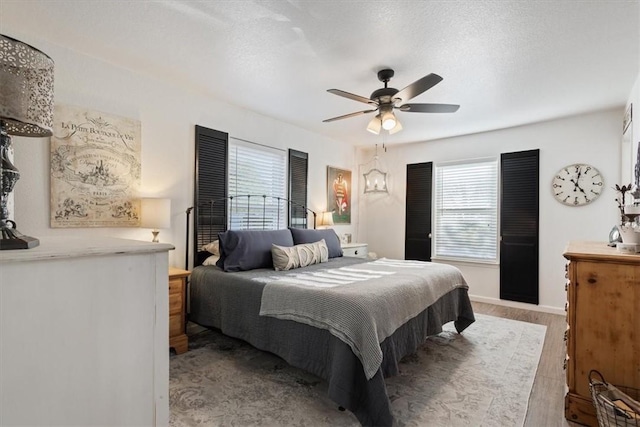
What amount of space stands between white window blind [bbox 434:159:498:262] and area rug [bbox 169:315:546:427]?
1923 mm

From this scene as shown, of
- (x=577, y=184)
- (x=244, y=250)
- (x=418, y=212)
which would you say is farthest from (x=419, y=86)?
(x=418, y=212)

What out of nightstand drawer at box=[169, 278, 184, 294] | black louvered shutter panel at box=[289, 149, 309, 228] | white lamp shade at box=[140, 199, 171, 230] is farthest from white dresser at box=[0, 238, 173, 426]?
black louvered shutter panel at box=[289, 149, 309, 228]

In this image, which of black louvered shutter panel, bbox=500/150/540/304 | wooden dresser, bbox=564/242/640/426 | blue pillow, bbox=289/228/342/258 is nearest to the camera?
wooden dresser, bbox=564/242/640/426

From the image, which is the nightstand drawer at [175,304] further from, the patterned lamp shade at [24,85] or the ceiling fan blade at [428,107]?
the ceiling fan blade at [428,107]

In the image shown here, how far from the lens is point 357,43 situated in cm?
244

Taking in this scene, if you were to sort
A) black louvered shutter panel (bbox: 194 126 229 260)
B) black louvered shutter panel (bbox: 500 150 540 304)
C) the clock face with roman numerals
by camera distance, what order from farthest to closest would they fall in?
1. black louvered shutter panel (bbox: 500 150 540 304)
2. the clock face with roman numerals
3. black louvered shutter panel (bbox: 194 126 229 260)

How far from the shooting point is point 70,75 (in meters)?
2.64

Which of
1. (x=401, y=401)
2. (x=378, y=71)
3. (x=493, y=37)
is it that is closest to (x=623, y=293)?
(x=401, y=401)

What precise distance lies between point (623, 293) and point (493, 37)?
187cm

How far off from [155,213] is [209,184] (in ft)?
2.87

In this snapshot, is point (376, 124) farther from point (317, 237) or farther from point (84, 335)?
point (84, 335)

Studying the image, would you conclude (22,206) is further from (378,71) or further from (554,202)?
(554,202)

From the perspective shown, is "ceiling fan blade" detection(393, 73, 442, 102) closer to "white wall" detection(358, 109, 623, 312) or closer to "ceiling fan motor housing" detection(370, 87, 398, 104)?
"ceiling fan motor housing" detection(370, 87, 398, 104)

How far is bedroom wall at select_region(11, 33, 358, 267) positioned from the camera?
2.48 meters
